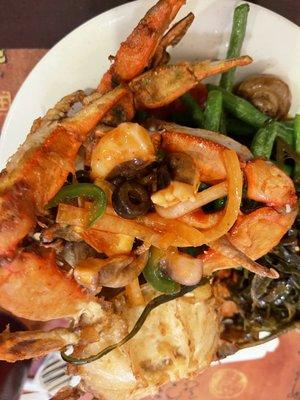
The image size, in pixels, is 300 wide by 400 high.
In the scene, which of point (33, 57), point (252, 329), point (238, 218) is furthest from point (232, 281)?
point (33, 57)

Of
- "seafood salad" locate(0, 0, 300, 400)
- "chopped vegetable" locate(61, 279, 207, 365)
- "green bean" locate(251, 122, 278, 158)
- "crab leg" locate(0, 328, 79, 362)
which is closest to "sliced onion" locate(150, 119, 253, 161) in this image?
"seafood salad" locate(0, 0, 300, 400)

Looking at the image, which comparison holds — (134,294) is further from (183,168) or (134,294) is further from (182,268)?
(183,168)

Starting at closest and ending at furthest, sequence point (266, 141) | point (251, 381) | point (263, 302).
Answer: point (266, 141) → point (263, 302) → point (251, 381)

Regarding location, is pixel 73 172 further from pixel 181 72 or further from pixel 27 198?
pixel 181 72

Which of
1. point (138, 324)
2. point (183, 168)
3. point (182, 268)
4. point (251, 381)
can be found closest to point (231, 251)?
point (182, 268)

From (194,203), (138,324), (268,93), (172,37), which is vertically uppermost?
(172,37)

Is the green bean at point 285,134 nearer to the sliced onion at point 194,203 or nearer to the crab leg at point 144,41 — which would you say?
the sliced onion at point 194,203
